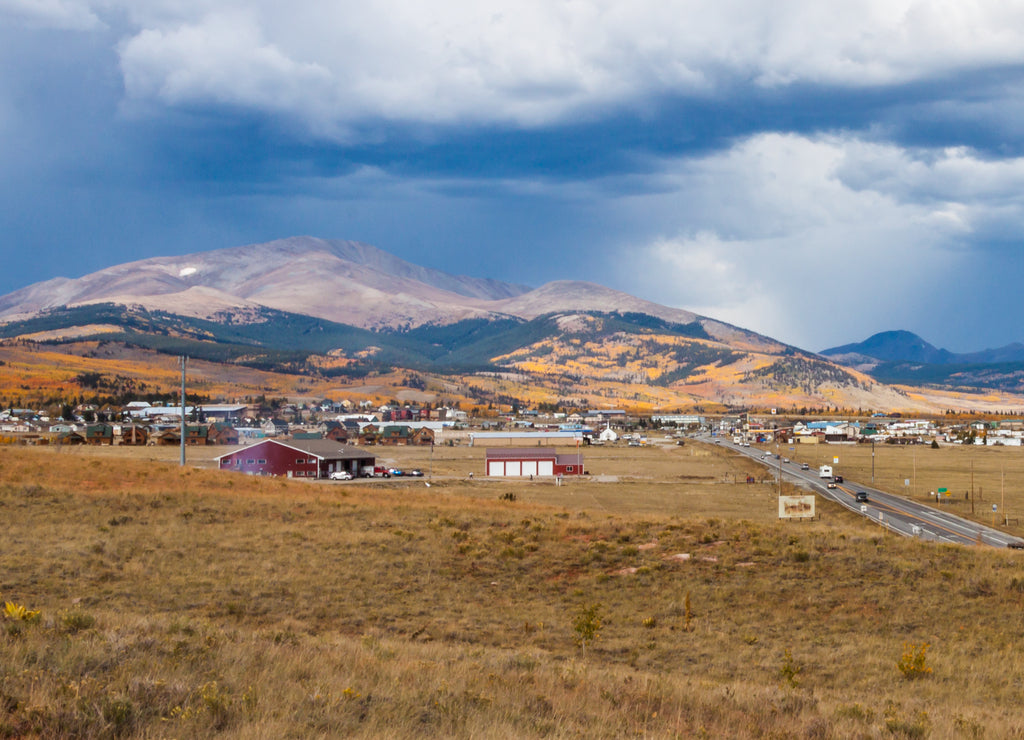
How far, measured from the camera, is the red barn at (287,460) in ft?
262

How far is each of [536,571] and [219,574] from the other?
8.83 metres

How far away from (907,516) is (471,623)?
4455 cm

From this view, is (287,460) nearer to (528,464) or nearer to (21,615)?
(528,464)

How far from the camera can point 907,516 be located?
53.9 meters

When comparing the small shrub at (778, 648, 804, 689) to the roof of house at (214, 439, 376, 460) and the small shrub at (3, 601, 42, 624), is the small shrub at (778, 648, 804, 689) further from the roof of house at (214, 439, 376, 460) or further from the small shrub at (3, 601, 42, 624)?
the roof of house at (214, 439, 376, 460)

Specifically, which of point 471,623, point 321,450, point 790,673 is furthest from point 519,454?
point 790,673

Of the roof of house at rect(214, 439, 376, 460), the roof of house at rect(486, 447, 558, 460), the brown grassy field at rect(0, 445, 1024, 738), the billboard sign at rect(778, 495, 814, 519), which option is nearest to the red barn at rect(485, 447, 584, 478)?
the roof of house at rect(486, 447, 558, 460)

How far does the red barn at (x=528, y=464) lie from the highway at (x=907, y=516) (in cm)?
2231

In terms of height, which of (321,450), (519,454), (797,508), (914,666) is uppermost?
(321,450)

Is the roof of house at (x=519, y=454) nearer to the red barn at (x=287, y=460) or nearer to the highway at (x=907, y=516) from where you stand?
the red barn at (x=287, y=460)

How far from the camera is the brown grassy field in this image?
355 inches

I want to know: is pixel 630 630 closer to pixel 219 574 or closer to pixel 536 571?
pixel 536 571

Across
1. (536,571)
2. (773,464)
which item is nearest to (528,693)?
(536,571)

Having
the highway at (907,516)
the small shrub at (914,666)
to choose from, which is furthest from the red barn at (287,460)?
the small shrub at (914,666)
